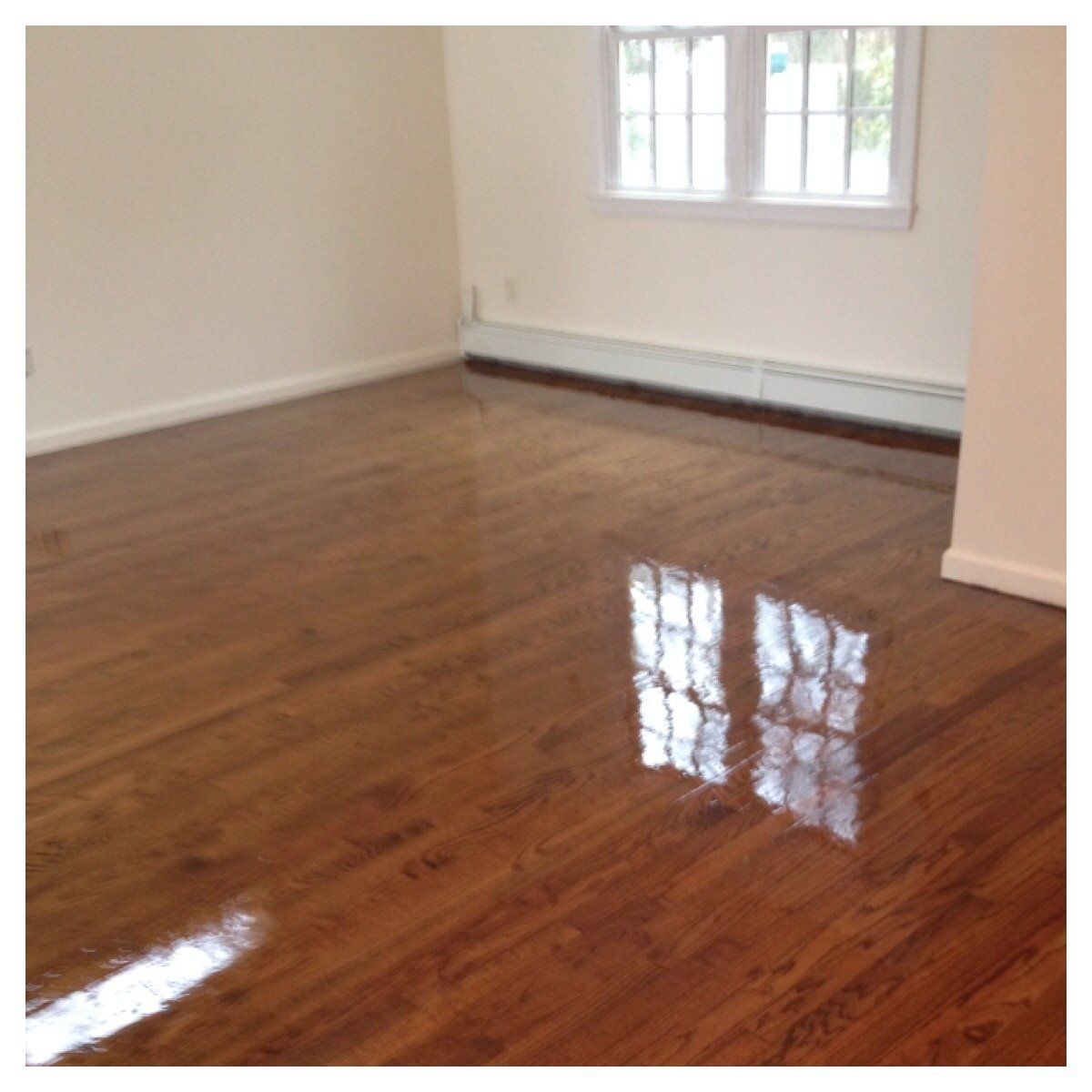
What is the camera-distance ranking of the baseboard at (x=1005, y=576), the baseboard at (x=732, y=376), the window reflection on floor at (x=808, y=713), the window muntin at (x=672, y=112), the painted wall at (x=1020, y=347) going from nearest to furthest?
the window reflection on floor at (x=808, y=713)
the painted wall at (x=1020, y=347)
the baseboard at (x=1005, y=576)
the baseboard at (x=732, y=376)
the window muntin at (x=672, y=112)

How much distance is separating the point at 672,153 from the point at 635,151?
219 millimetres

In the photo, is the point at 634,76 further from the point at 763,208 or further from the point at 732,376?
the point at 732,376

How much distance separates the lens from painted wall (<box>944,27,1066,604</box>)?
3.16 m

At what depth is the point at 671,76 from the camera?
5.84m

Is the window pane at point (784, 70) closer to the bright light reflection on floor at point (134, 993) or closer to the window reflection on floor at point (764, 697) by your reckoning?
the window reflection on floor at point (764, 697)

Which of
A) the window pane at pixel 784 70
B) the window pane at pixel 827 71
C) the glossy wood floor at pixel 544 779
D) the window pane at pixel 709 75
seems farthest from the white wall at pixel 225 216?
the window pane at pixel 827 71

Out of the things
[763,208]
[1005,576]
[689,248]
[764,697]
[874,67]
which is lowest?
[764,697]

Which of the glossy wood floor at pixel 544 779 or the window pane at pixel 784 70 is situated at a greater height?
the window pane at pixel 784 70

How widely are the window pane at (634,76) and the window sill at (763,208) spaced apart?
40 cm

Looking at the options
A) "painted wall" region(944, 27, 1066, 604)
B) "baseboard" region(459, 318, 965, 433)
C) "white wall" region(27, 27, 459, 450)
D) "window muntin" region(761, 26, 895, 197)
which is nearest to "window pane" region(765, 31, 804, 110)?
"window muntin" region(761, 26, 895, 197)

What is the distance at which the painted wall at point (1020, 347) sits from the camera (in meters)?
3.16

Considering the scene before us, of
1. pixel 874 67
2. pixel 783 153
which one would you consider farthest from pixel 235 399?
pixel 874 67
